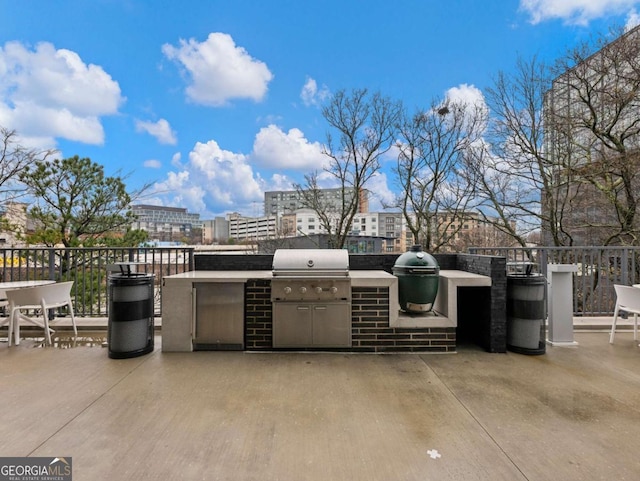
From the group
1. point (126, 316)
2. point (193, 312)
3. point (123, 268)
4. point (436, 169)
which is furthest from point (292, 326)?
point (436, 169)

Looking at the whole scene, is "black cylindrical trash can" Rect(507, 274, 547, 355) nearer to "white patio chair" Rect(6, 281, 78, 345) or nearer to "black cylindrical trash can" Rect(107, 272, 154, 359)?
"black cylindrical trash can" Rect(107, 272, 154, 359)

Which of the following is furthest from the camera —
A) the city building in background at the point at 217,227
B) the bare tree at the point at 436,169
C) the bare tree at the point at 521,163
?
the city building in background at the point at 217,227

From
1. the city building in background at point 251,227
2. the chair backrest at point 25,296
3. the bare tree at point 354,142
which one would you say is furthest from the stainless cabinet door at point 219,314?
the city building in background at point 251,227

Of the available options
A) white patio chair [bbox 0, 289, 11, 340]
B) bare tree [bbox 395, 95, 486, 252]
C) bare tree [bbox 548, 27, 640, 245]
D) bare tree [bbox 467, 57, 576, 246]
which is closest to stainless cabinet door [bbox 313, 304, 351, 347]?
white patio chair [bbox 0, 289, 11, 340]

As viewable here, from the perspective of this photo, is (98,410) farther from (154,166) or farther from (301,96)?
(301,96)

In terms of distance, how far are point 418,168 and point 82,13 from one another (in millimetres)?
11213

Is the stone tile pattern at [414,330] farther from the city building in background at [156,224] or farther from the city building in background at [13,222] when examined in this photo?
the city building in background at [13,222]

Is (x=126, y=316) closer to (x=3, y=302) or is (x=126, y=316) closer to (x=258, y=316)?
(x=258, y=316)

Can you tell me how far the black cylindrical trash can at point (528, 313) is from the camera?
3609mm

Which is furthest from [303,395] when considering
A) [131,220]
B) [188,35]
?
[188,35]

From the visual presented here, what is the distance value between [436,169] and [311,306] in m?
10.5

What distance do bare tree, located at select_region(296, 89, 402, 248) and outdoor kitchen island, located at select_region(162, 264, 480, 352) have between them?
883 centimetres

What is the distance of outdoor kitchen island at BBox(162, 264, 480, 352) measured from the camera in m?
3.66

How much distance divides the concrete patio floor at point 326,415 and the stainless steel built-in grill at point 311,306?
0.66ft
